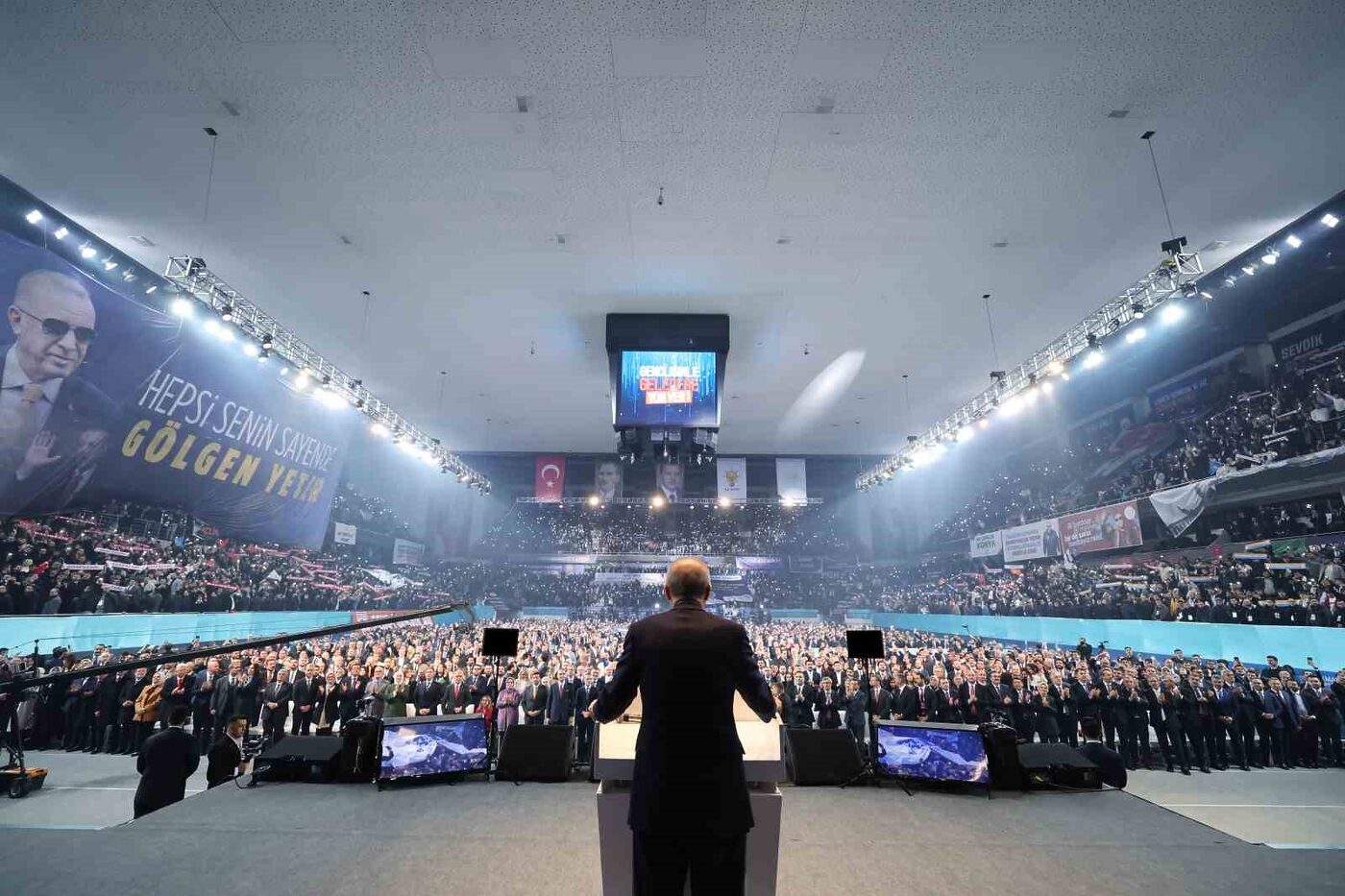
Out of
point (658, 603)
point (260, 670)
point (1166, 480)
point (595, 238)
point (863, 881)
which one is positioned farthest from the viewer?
point (658, 603)

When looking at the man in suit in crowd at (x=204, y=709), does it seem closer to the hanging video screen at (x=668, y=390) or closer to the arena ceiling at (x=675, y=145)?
the arena ceiling at (x=675, y=145)

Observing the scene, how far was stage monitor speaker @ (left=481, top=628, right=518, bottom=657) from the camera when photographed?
5.23 meters

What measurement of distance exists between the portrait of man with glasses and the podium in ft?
24.2

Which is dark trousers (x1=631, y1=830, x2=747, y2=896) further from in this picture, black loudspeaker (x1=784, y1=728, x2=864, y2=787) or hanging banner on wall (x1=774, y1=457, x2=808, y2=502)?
hanging banner on wall (x1=774, y1=457, x2=808, y2=502)

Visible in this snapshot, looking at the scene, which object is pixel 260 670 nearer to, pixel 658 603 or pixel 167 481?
pixel 167 481

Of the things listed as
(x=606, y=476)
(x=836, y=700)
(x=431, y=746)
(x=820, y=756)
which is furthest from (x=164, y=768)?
(x=606, y=476)

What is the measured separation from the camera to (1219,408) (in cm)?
927

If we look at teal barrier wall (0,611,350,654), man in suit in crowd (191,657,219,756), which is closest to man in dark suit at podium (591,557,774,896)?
teal barrier wall (0,611,350,654)

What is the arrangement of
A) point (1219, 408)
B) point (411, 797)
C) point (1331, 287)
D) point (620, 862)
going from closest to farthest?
point (620, 862) → point (411, 797) → point (1331, 287) → point (1219, 408)

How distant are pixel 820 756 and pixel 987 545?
12408mm

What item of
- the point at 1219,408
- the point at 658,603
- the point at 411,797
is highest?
the point at 1219,408

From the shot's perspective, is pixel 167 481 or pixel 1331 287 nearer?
pixel 1331 287

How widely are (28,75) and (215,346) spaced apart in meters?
4.25

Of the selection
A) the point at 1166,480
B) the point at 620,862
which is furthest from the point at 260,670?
the point at 1166,480
